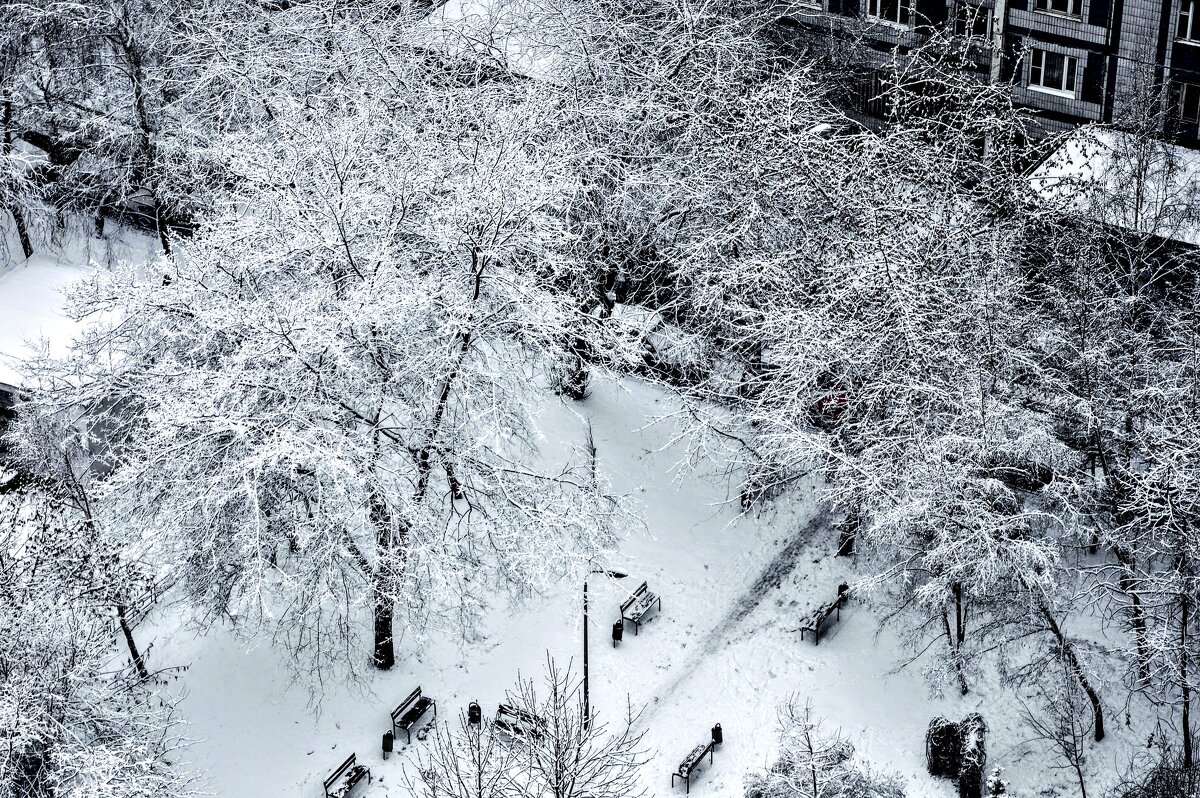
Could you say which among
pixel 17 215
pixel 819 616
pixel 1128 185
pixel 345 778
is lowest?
pixel 345 778

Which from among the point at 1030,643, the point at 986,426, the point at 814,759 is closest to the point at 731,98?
the point at 986,426

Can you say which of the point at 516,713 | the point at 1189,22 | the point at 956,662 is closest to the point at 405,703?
the point at 516,713

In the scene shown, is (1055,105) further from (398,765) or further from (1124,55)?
(398,765)

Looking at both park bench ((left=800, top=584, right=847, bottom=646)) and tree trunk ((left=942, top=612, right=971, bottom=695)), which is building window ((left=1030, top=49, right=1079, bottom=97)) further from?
tree trunk ((left=942, top=612, right=971, bottom=695))

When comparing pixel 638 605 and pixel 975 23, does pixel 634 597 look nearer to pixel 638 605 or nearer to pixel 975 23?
pixel 638 605

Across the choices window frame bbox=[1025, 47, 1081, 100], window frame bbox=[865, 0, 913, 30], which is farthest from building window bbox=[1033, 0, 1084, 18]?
window frame bbox=[865, 0, 913, 30]

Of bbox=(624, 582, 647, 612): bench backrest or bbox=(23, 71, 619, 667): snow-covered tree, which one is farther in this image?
bbox=(624, 582, 647, 612): bench backrest
